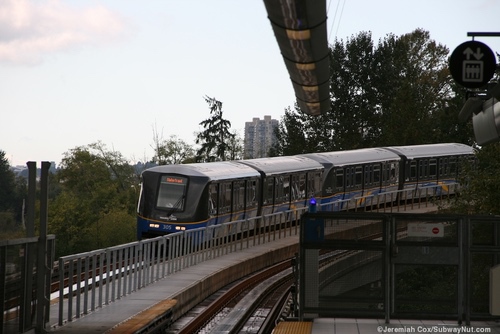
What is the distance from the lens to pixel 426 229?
51.8 feet

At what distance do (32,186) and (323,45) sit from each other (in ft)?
14.0

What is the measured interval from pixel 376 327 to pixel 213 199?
21.5 m

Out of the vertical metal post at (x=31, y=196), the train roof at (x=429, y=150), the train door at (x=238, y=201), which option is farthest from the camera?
the train roof at (x=429, y=150)

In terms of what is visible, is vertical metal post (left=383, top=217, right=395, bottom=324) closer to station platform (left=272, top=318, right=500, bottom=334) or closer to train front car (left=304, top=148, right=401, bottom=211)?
station platform (left=272, top=318, right=500, bottom=334)

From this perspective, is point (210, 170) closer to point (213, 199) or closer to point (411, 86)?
point (213, 199)

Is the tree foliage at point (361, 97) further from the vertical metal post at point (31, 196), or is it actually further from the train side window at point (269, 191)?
the vertical metal post at point (31, 196)

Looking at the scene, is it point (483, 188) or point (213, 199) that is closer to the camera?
point (483, 188)

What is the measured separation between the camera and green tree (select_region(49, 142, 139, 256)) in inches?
2857

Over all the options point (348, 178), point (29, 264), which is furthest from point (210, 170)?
point (29, 264)

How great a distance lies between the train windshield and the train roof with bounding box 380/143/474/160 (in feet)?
69.9

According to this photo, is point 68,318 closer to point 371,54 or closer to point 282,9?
point 282,9

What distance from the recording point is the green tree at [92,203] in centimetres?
7256

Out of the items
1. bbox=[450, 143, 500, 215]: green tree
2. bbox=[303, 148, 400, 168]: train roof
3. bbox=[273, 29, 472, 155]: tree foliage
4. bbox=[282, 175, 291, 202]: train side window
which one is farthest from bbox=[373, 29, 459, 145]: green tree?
bbox=[450, 143, 500, 215]: green tree

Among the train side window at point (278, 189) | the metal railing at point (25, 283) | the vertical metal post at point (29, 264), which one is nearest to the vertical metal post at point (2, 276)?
→ the metal railing at point (25, 283)
